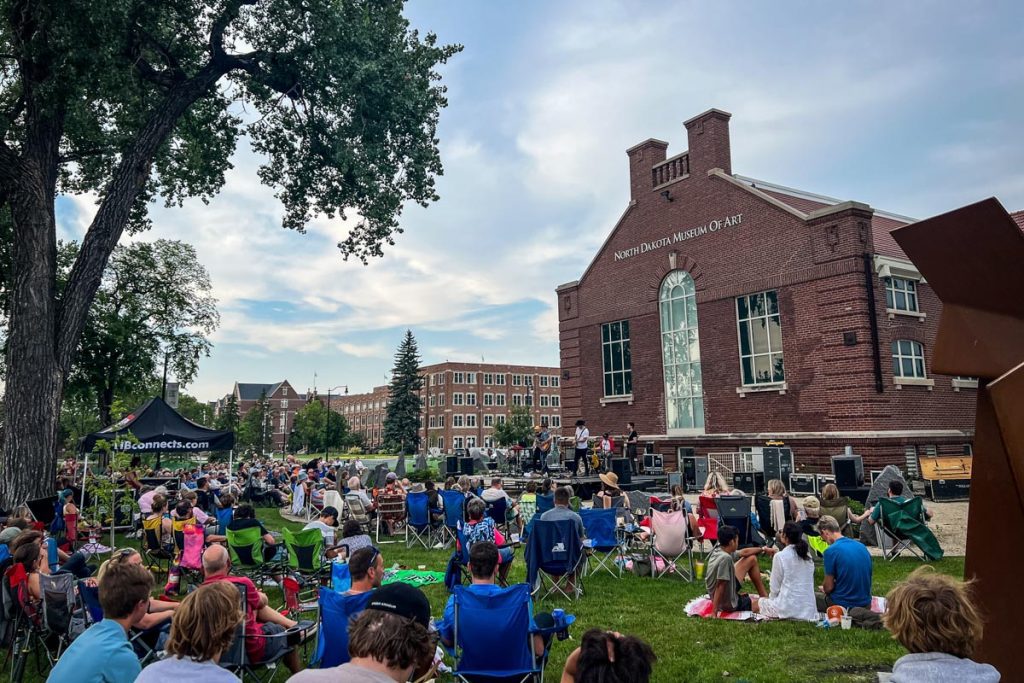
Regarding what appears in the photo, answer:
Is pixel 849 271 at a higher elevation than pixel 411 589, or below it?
higher

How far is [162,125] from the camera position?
1362 centimetres

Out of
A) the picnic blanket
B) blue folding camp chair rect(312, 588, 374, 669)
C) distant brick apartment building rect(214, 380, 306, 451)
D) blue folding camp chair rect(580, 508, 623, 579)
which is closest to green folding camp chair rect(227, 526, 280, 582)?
blue folding camp chair rect(580, 508, 623, 579)

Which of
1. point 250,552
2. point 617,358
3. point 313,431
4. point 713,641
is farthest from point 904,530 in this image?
point 313,431

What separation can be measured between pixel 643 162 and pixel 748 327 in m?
8.54

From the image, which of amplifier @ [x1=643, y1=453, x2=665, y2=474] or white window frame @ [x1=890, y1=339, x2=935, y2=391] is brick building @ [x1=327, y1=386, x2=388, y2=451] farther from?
white window frame @ [x1=890, y1=339, x2=935, y2=391]

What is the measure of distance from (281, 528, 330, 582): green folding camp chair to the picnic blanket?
4.52 meters

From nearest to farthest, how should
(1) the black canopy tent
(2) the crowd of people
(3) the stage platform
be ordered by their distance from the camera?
(2) the crowd of people, (1) the black canopy tent, (3) the stage platform

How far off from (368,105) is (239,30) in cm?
354

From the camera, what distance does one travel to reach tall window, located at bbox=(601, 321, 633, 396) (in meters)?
26.6

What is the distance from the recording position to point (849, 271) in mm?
19359

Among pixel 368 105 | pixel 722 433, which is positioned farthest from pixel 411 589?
pixel 722 433

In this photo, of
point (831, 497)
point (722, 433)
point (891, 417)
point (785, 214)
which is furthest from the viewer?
point (722, 433)

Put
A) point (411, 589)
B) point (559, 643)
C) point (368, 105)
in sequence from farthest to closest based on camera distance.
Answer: point (368, 105) < point (559, 643) < point (411, 589)

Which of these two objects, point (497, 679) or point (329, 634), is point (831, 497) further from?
point (329, 634)
